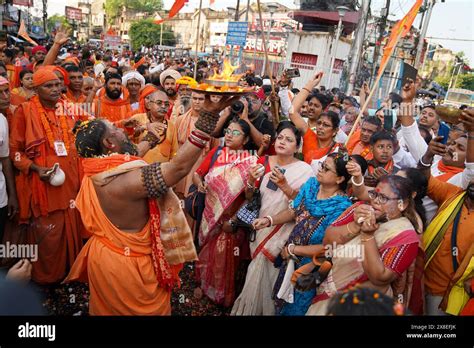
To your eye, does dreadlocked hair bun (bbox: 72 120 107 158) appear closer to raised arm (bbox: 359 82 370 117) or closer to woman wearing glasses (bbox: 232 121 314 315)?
woman wearing glasses (bbox: 232 121 314 315)

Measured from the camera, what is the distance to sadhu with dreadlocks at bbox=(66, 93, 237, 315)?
2289 millimetres

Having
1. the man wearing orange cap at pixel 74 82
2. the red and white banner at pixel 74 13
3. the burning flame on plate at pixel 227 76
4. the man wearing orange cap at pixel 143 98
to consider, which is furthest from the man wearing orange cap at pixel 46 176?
the red and white banner at pixel 74 13

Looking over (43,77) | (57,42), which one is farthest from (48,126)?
(57,42)

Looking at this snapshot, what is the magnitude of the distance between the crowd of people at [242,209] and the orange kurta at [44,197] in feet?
0.04

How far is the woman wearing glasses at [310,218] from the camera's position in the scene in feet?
8.81

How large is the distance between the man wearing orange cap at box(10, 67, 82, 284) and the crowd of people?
1 centimetres

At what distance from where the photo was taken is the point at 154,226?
7.89 ft

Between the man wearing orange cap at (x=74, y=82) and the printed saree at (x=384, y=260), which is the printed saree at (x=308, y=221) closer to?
the printed saree at (x=384, y=260)

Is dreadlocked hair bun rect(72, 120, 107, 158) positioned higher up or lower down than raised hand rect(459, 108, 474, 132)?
lower down

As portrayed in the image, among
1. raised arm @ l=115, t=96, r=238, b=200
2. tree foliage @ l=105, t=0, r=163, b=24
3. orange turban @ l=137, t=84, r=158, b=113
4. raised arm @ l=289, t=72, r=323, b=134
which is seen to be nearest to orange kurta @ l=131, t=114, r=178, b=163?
orange turban @ l=137, t=84, r=158, b=113

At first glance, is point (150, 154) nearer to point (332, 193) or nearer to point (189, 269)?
point (189, 269)

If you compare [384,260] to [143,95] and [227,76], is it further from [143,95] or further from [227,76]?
[143,95]

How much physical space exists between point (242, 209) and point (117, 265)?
1319mm
